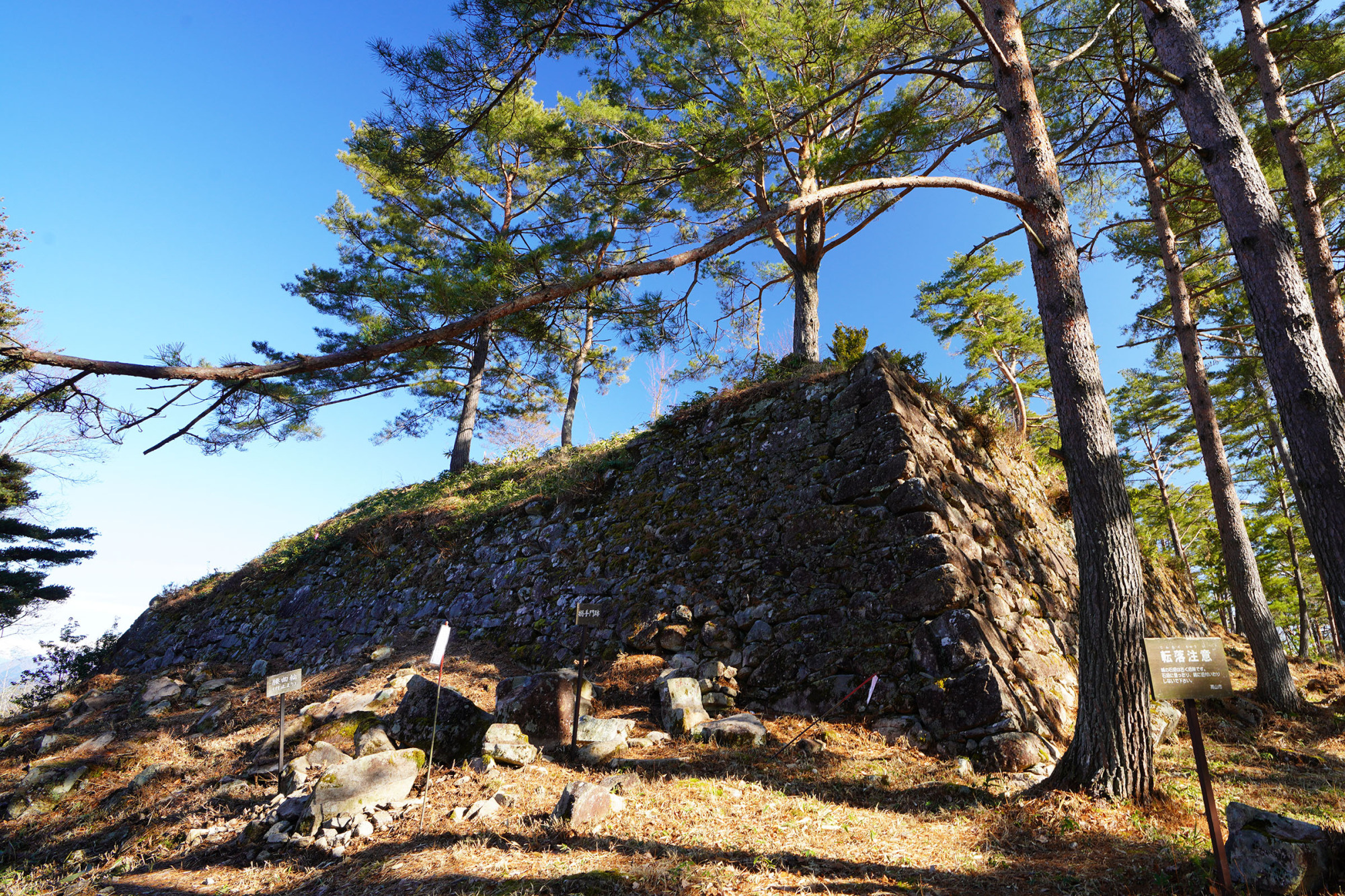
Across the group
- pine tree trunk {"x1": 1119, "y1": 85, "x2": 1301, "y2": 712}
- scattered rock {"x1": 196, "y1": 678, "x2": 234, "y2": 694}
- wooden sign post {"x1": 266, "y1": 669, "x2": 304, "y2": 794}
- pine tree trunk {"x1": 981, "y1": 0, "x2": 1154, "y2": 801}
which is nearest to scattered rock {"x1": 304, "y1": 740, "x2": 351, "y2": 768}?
wooden sign post {"x1": 266, "y1": 669, "x2": 304, "y2": 794}

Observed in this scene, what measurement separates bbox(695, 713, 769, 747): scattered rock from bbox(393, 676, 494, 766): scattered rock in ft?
6.60

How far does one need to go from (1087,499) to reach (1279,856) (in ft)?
7.24

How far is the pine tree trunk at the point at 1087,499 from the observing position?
3891mm

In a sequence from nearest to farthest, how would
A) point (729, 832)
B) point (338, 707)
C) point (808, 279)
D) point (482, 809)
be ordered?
point (729, 832) < point (482, 809) < point (338, 707) < point (808, 279)

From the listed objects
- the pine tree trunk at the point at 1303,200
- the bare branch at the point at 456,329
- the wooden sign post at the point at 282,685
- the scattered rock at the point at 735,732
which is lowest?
the scattered rock at the point at 735,732

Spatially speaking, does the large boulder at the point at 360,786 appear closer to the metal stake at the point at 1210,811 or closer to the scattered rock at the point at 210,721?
the scattered rock at the point at 210,721

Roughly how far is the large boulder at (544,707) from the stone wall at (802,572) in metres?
1.43

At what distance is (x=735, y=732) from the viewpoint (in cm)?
520

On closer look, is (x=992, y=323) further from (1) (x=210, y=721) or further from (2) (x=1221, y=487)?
(1) (x=210, y=721)

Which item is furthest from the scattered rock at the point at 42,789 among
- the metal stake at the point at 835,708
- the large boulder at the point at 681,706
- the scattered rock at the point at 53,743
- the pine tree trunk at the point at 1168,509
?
the pine tree trunk at the point at 1168,509

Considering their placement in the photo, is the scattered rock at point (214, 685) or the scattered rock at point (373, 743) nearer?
the scattered rock at point (373, 743)

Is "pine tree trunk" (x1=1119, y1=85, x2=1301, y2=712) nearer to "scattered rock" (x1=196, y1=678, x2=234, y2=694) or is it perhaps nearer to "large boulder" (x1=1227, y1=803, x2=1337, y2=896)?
"large boulder" (x1=1227, y1=803, x2=1337, y2=896)

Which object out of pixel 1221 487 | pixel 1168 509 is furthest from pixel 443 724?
pixel 1168 509

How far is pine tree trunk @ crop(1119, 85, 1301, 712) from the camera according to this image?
280 inches
